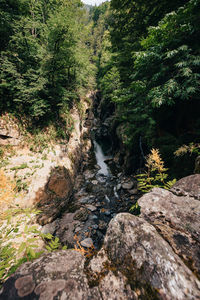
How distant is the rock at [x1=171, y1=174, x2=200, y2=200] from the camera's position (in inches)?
103

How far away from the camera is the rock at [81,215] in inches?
279

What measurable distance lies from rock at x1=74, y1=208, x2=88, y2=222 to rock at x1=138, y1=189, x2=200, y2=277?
6097 mm

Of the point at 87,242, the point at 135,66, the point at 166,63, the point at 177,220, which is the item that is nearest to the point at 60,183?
the point at 87,242

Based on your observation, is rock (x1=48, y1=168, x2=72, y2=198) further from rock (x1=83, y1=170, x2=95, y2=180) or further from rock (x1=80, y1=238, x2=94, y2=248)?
rock (x1=83, y1=170, x2=95, y2=180)

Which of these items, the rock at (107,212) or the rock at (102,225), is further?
the rock at (107,212)

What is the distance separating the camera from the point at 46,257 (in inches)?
59.7

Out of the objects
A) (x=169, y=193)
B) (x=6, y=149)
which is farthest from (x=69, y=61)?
(x=169, y=193)

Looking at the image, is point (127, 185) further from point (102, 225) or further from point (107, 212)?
point (102, 225)

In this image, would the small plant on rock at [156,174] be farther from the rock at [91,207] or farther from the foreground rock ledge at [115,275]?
the rock at [91,207]

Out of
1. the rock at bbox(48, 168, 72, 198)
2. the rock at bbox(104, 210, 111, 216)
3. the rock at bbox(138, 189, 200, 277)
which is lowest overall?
the rock at bbox(104, 210, 111, 216)

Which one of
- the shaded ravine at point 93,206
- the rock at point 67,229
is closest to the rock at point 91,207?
the shaded ravine at point 93,206

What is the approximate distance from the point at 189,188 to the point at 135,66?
531 centimetres

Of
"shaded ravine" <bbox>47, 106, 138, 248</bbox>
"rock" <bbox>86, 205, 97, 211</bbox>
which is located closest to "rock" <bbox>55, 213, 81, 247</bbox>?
"shaded ravine" <bbox>47, 106, 138, 248</bbox>

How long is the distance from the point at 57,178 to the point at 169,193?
7.00 m
